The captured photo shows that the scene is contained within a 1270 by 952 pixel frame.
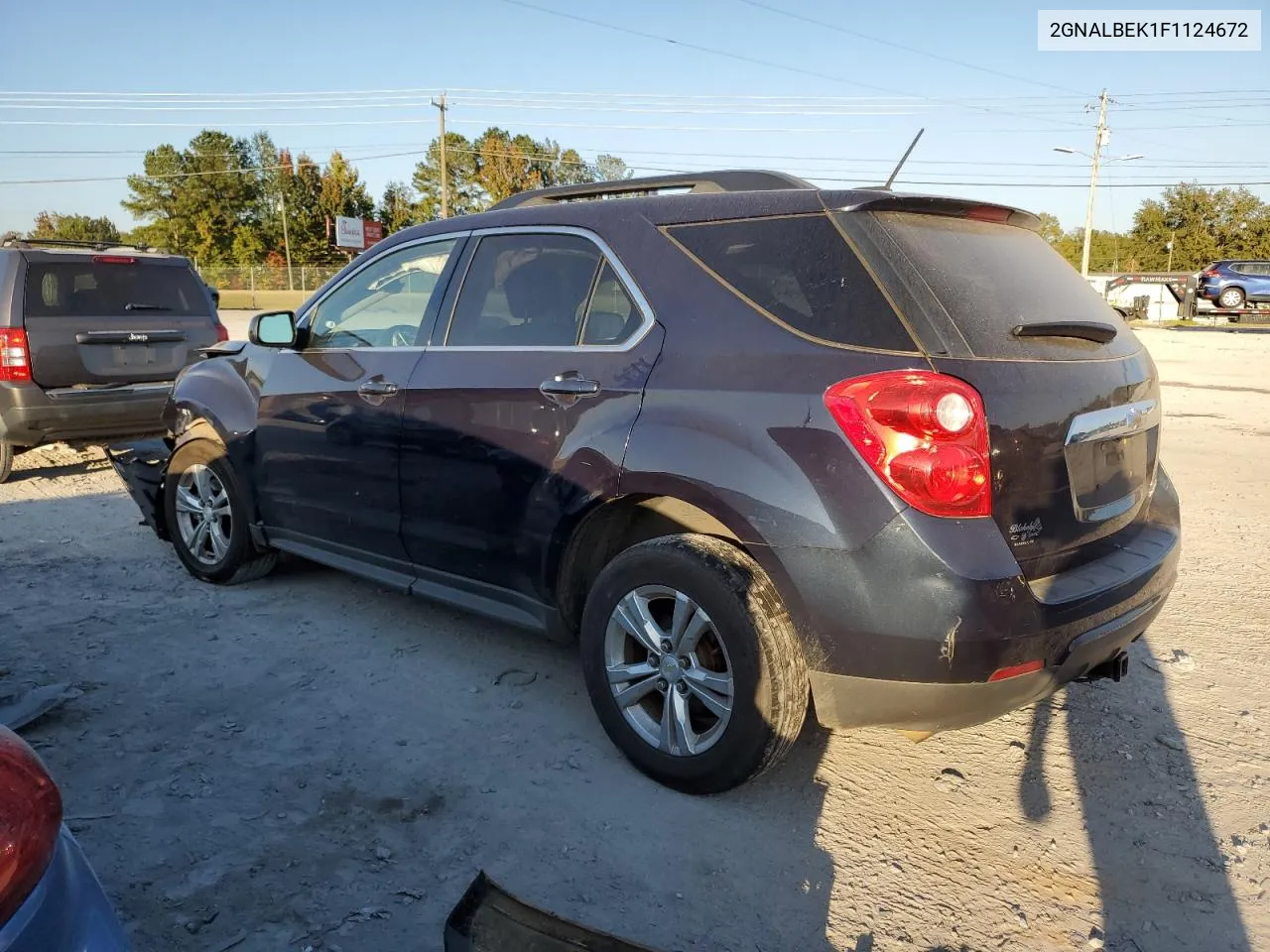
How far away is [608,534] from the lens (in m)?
3.36

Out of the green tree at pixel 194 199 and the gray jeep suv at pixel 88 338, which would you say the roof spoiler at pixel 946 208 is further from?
the green tree at pixel 194 199

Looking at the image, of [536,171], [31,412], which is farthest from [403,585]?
[536,171]

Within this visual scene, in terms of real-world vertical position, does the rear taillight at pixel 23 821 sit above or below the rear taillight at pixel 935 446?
below

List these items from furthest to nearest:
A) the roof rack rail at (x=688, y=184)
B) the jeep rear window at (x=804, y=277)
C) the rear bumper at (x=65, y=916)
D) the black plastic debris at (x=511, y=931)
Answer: the roof rack rail at (x=688, y=184) → the jeep rear window at (x=804, y=277) → the black plastic debris at (x=511, y=931) → the rear bumper at (x=65, y=916)

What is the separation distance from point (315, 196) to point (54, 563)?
81199 mm

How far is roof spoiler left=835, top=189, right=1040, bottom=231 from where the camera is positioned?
2.85m

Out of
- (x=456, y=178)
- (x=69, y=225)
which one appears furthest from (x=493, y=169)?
(x=69, y=225)

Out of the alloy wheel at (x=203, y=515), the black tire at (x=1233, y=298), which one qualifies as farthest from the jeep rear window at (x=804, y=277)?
the black tire at (x=1233, y=298)

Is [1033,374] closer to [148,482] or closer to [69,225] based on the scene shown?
[148,482]

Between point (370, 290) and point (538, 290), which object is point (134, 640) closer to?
point (370, 290)

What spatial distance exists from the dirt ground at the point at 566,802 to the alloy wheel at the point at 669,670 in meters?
0.21

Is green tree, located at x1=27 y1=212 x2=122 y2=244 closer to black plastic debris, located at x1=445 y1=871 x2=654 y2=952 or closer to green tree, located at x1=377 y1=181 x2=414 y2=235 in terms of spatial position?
green tree, located at x1=377 y1=181 x2=414 y2=235

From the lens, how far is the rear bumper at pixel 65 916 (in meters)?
1.28

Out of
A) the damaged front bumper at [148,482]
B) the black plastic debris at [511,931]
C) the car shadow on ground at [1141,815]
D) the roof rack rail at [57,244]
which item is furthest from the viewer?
the roof rack rail at [57,244]
